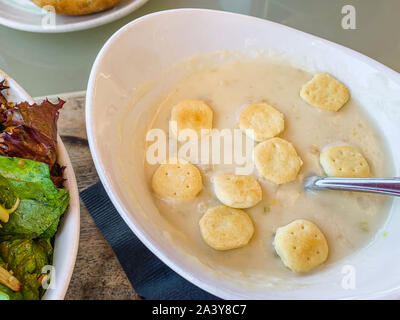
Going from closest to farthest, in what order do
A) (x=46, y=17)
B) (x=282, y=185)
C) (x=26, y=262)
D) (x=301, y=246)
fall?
(x=26, y=262) < (x=301, y=246) < (x=282, y=185) < (x=46, y=17)

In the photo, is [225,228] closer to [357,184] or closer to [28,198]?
[357,184]

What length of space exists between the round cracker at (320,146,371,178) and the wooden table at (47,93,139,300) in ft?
1.78

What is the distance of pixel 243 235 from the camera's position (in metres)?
0.87

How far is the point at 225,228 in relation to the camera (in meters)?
0.88

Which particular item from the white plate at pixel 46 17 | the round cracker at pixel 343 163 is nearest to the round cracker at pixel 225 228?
the round cracker at pixel 343 163

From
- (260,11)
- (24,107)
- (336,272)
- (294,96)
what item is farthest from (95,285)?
(260,11)

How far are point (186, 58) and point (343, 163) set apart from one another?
0.50 metres

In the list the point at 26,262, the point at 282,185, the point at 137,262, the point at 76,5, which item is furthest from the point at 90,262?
the point at 76,5

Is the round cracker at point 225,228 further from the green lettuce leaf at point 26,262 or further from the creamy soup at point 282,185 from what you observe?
the green lettuce leaf at point 26,262

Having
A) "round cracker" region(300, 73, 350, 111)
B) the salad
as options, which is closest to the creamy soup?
"round cracker" region(300, 73, 350, 111)

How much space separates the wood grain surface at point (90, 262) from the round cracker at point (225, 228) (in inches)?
8.3

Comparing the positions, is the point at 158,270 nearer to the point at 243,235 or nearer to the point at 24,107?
the point at 243,235

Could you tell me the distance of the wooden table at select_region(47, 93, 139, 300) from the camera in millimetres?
886

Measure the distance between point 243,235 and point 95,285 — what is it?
13.4 inches
